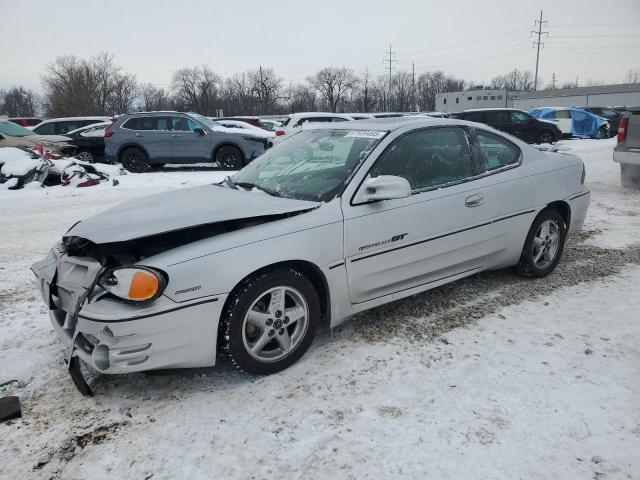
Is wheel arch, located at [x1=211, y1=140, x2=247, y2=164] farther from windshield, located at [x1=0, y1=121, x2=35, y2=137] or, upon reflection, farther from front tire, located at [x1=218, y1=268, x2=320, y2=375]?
front tire, located at [x1=218, y1=268, x2=320, y2=375]

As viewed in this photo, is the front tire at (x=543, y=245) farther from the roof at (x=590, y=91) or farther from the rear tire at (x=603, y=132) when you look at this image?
the roof at (x=590, y=91)

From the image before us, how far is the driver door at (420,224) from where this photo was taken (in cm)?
325

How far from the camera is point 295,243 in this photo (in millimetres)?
2930

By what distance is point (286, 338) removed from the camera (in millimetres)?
3016

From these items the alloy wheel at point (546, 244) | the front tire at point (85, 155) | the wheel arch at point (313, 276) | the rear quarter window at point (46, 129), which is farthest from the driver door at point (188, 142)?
the wheel arch at point (313, 276)

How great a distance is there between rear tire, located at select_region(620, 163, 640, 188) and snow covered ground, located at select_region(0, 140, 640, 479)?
6.21 m

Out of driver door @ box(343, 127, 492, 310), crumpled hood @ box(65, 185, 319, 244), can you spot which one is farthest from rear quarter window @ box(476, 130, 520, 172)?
crumpled hood @ box(65, 185, 319, 244)

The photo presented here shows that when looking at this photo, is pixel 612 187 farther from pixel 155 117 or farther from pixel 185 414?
pixel 155 117

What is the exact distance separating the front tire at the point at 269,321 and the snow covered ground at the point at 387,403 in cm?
13

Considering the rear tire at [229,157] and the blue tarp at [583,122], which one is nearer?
the rear tire at [229,157]

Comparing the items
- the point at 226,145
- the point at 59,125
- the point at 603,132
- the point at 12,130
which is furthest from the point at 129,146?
the point at 603,132

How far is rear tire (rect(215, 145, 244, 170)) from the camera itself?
1354 centimetres

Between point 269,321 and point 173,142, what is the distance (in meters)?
11.7

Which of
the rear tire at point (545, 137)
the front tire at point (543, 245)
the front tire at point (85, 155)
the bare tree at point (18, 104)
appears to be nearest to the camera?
the front tire at point (543, 245)
